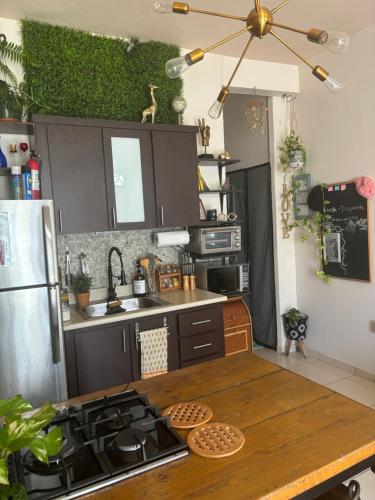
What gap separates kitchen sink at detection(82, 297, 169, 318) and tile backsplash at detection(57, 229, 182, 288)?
184 mm

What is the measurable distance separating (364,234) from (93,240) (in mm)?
2317

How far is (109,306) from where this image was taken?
3.01 meters

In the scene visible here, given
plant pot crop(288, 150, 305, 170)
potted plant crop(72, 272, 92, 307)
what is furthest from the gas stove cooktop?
plant pot crop(288, 150, 305, 170)

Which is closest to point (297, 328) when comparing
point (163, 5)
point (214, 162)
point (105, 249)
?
point (214, 162)

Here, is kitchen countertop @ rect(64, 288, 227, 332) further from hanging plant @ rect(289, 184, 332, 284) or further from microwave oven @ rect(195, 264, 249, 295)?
hanging plant @ rect(289, 184, 332, 284)

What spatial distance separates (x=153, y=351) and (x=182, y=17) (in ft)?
8.03

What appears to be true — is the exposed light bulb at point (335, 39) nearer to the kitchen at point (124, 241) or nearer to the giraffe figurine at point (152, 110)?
the kitchen at point (124, 241)

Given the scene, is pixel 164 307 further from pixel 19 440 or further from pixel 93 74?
pixel 19 440

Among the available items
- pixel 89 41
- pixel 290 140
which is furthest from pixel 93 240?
pixel 290 140

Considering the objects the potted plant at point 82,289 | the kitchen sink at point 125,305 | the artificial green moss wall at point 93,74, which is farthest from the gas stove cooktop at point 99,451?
the artificial green moss wall at point 93,74

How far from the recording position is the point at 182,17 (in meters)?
2.78

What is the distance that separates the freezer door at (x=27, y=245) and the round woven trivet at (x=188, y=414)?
1.28 meters

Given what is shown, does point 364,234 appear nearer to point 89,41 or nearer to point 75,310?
point 75,310

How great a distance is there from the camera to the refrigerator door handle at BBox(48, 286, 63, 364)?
2.24 meters
